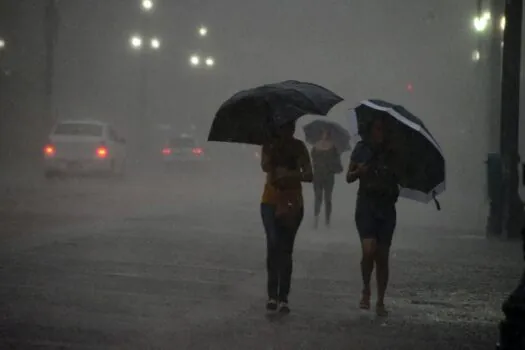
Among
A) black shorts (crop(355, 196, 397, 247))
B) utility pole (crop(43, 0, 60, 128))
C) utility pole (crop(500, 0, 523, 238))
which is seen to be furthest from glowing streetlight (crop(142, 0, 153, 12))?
black shorts (crop(355, 196, 397, 247))

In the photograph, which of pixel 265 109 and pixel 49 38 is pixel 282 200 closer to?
pixel 265 109

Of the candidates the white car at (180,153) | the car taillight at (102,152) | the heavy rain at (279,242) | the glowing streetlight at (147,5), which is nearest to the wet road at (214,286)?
the heavy rain at (279,242)

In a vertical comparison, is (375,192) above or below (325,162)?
below

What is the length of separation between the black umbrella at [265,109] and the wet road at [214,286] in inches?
61.6

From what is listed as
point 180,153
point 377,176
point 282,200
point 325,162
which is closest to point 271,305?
point 282,200

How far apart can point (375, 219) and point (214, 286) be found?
6.78 feet

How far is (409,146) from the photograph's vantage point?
6875 millimetres

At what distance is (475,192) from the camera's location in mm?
29391

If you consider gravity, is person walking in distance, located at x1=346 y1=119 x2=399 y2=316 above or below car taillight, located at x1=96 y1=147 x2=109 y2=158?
below

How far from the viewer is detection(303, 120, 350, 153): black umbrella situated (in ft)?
46.4

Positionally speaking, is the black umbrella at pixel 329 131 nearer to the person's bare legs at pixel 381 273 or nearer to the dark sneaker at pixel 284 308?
the person's bare legs at pixel 381 273

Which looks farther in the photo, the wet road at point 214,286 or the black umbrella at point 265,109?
the black umbrella at point 265,109

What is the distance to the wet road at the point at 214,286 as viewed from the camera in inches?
236

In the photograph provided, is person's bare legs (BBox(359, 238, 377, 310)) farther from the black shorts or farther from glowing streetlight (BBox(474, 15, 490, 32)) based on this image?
glowing streetlight (BBox(474, 15, 490, 32))
